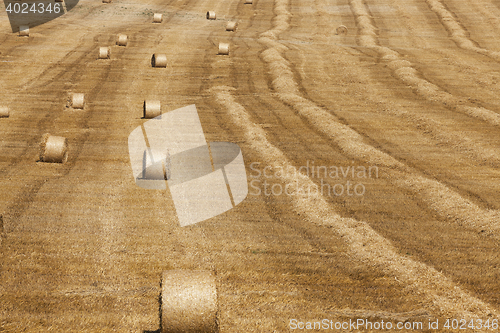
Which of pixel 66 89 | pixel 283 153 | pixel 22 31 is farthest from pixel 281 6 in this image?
pixel 283 153

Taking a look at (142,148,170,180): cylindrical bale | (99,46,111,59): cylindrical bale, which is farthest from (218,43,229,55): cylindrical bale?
(142,148,170,180): cylindrical bale

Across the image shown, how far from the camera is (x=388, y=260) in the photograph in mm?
9945

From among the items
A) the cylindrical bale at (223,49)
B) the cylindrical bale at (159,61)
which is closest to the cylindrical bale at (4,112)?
the cylindrical bale at (159,61)

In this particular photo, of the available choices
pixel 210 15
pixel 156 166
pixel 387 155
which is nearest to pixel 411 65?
pixel 387 155

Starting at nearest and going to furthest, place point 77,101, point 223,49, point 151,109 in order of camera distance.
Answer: point 151,109
point 77,101
point 223,49

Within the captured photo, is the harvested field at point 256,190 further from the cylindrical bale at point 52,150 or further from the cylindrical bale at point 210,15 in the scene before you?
the cylindrical bale at point 210,15

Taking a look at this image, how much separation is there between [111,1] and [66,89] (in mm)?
32722

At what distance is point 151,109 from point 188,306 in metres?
14.3

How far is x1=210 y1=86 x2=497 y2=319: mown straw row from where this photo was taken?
27.9ft

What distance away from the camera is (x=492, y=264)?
10.0 metres

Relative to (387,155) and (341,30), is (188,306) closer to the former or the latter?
(387,155)

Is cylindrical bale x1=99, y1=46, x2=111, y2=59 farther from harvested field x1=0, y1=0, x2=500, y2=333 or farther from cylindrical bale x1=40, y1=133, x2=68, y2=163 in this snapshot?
cylindrical bale x1=40, y1=133, x2=68, y2=163

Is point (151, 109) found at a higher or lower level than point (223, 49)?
lower

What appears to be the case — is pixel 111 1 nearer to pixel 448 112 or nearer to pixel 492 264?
pixel 448 112
